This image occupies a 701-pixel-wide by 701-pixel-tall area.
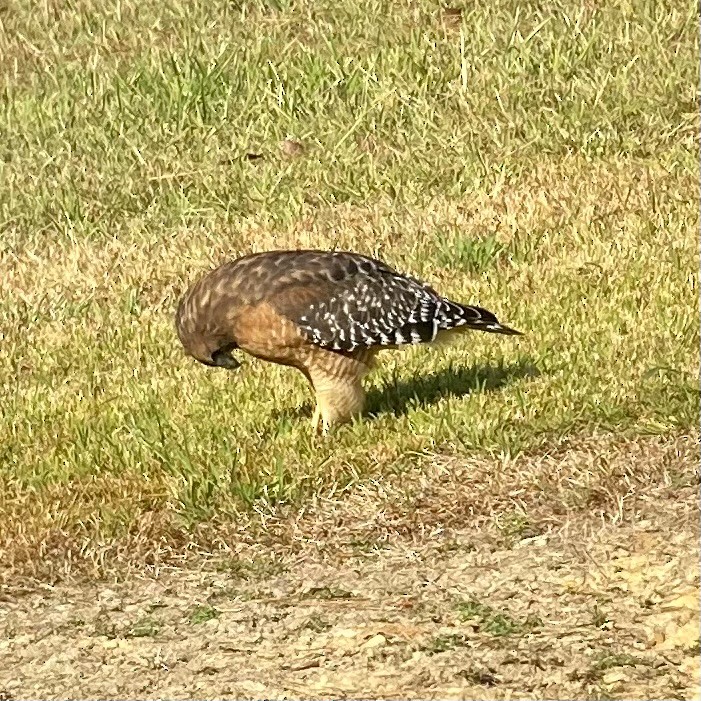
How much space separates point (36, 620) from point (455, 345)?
3.22m

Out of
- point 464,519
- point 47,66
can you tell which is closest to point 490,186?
point 47,66

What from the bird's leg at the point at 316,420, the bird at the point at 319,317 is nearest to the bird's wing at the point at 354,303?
the bird at the point at 319,317

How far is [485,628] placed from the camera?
626cm

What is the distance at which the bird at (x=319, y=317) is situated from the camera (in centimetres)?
803

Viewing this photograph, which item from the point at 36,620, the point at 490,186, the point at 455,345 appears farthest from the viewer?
the point at 490,186

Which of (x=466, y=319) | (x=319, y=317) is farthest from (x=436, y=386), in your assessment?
(x=319, y=317)

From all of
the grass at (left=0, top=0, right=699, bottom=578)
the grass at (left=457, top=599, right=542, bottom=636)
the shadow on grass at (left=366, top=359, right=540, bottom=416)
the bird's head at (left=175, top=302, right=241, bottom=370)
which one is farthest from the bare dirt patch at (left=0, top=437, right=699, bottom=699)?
the bird's head at (left=175, top=302, right=241, bottom=370)

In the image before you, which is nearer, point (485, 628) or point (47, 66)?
point (485, 628)

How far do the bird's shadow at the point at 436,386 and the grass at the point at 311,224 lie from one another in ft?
0.08

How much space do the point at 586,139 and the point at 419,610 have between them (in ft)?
22.9

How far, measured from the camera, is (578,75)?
13.6 m

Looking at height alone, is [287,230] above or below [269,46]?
below

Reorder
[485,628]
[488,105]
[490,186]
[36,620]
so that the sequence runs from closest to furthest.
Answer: [485,628] → [36,620] → [490,186] → [488,105]

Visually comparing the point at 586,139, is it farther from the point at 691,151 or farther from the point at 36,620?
the point at 36,620
